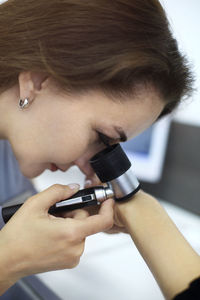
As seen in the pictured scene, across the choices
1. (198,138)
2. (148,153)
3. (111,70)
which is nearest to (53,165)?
(111,70)

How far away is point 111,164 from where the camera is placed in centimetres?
54

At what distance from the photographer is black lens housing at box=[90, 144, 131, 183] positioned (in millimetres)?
542

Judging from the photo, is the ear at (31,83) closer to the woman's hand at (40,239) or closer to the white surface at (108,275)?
the woman's hand at (40,239)

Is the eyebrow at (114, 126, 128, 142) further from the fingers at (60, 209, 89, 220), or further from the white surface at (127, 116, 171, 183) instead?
the white surface at (127, 116, 171, 183)

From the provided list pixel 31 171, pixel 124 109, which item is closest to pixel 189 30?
pixel 124 109

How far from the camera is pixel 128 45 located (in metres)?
0.48

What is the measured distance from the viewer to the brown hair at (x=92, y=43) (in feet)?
1.57

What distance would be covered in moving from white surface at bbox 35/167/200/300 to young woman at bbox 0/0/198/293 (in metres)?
0.12

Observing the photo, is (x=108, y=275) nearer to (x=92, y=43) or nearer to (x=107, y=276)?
(x=107, y=276)

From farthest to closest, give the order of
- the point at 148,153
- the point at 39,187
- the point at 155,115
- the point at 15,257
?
the point at 39,187
the point at 148,153
the point at 155,115
the point at 15,257

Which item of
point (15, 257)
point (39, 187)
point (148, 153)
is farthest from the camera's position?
point (39, 187)

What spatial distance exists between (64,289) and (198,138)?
0.64 meters

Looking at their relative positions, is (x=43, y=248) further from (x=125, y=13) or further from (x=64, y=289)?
(x=125, y=13)

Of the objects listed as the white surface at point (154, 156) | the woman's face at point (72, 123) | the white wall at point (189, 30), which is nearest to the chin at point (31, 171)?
the woman's face at point (72, 123)
